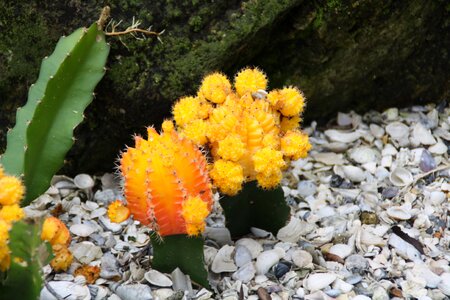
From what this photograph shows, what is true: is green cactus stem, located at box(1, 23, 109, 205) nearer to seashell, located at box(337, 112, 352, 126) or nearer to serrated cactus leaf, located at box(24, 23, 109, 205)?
serrated cactus leaf, located at box(24, 23, 109, 205)

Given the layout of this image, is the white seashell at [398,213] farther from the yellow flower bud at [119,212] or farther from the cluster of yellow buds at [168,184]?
the yellow flower bud at [119,212]

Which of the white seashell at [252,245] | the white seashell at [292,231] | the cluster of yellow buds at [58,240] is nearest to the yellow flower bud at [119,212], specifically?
the cluster of yellow buds at [58,240]

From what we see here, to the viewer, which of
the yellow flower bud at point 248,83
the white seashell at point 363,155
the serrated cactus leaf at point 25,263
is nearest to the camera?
the serrated cactus leaf at point 25,263

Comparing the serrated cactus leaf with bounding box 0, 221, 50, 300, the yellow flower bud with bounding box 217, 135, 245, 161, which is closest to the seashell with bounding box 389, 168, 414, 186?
the yellow flower bud with bounding box 217, 135, 245, 161

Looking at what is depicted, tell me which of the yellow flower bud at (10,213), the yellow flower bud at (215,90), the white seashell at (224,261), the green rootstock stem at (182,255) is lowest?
the white seashell at (224,261)

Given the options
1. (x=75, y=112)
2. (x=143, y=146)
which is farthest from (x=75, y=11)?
(x=143, y=146)

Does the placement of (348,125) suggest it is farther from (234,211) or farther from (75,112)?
(75,112)
